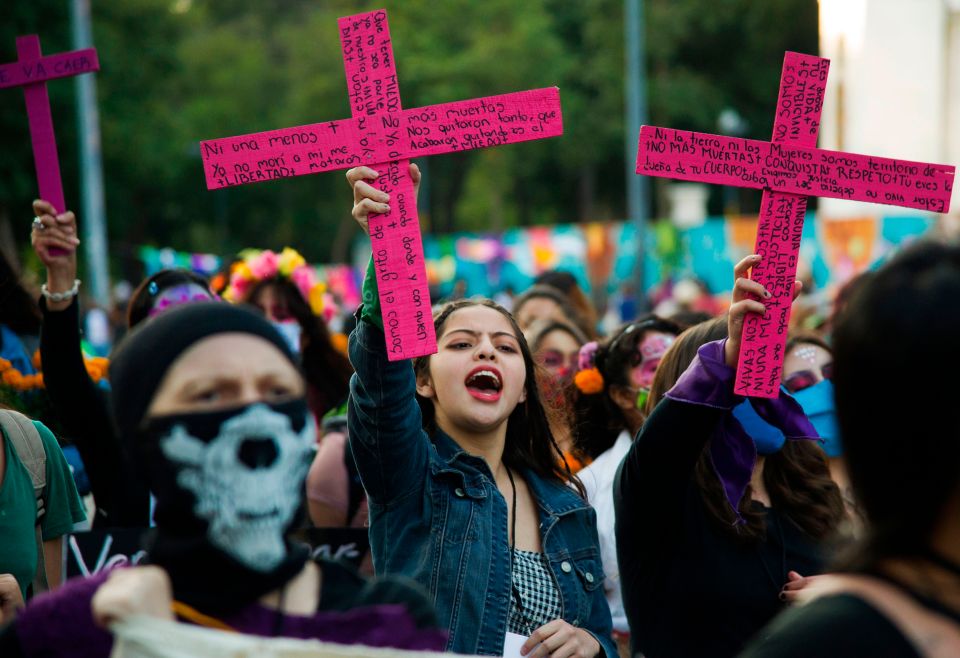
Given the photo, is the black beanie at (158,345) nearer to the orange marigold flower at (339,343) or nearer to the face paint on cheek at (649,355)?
the face paint on cheek at (649,355)

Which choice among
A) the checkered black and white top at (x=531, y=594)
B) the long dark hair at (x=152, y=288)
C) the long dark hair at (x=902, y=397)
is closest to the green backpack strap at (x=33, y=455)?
the checkered black and white top at (x=531, y=594)

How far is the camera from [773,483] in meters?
3.40

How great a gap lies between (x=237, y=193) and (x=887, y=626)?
47.2m

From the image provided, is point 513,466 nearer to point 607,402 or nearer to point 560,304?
point 607,402

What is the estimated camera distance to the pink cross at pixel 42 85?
3.70m

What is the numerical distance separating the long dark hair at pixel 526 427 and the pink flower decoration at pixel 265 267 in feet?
8.70

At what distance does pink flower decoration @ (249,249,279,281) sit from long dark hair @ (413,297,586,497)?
2.65 metres

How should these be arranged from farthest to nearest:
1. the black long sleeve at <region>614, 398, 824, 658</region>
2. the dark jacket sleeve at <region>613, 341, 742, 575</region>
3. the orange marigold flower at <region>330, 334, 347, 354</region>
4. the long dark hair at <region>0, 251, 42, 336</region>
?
the orange marigold flower at <region>330, 334, 347, 354</region>
the long dark hair at <region>0, 251, 42, 336</region>
the black long sleeve at <region>614, 398, 824, 658</region>
the dark jacket sleeve at <region>613, 341, 742, 575</region>

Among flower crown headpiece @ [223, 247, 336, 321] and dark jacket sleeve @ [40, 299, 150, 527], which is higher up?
flower crown headpiece @ [223, 247, 336, 321]

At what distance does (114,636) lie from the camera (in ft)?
6.06

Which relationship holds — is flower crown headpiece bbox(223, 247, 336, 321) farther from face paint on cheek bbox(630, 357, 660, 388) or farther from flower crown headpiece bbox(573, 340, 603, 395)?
face paint on cheek bbox(630, 357, 660, 388)

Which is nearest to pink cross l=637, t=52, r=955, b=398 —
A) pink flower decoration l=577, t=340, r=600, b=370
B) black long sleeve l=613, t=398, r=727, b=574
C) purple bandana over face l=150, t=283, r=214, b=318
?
black long sleeve l=613, t=398, r=727, b=574

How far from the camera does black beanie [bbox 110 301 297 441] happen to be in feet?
6.25

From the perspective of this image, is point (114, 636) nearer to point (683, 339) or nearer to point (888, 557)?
point (888, 557)
